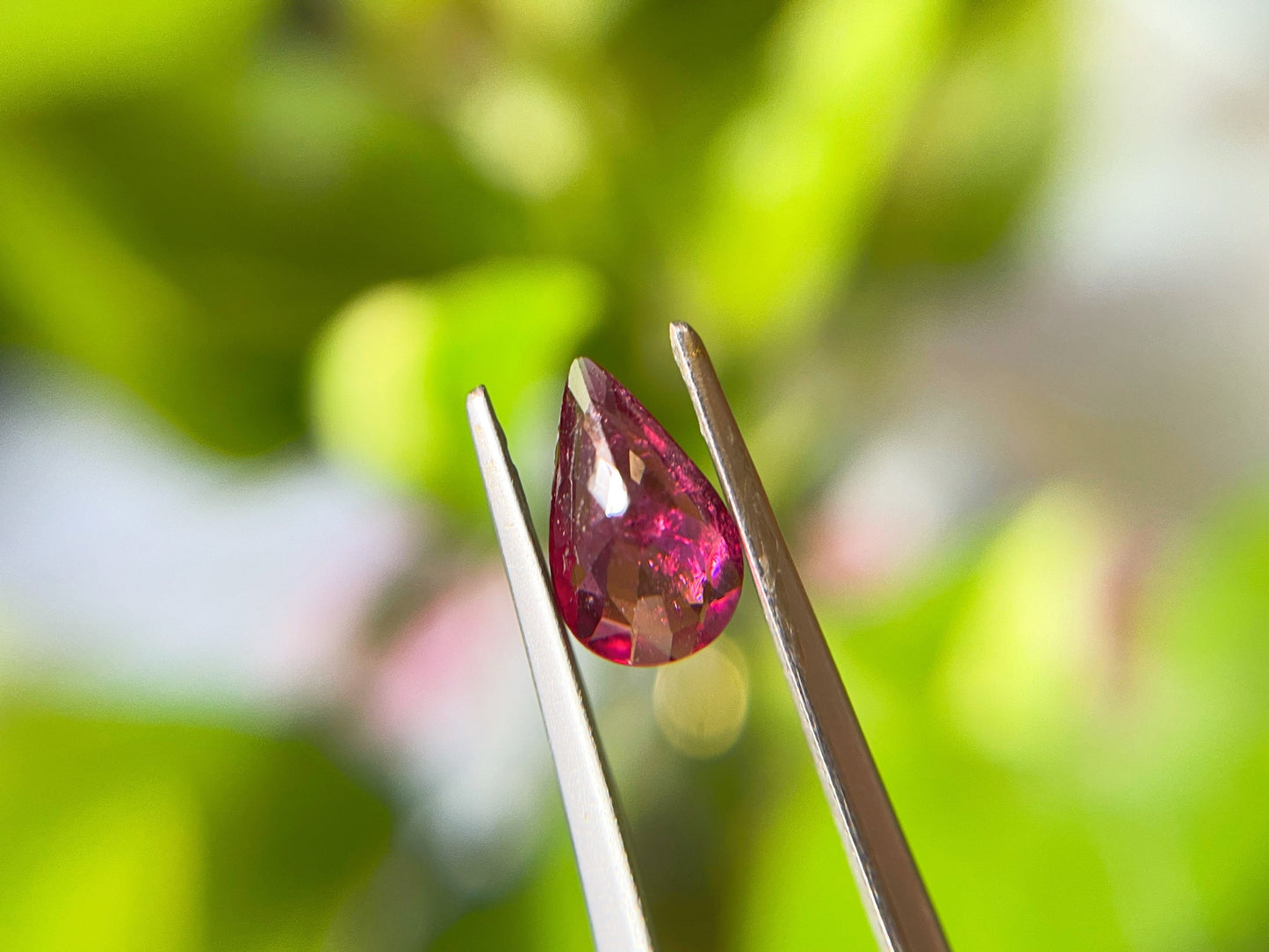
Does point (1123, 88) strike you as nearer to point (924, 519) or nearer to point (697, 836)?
point (924, 519)

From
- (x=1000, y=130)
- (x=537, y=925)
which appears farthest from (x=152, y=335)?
(x=1000, y=130)

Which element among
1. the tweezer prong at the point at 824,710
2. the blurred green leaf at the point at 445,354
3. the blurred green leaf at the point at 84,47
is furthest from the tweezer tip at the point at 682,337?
the blurred green leaf at the point at 84,47

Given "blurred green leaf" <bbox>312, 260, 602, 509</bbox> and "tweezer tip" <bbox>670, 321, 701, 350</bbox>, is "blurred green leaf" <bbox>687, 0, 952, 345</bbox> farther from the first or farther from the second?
"tweezer tip" <bbox>670, 321, 701, 350</bbox>

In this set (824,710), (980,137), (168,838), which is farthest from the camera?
(980,137)

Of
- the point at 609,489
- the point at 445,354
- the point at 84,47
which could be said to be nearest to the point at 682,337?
the point at 609,489

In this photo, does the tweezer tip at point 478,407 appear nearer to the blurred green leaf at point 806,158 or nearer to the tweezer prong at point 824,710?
the tweezer prong at point 824,710

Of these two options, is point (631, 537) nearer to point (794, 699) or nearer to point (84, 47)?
point (794, 699)

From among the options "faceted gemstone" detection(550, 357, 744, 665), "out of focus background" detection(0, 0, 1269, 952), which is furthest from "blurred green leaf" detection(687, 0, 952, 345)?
"faceted gemstone" detection(550, 357, 744, 665)
